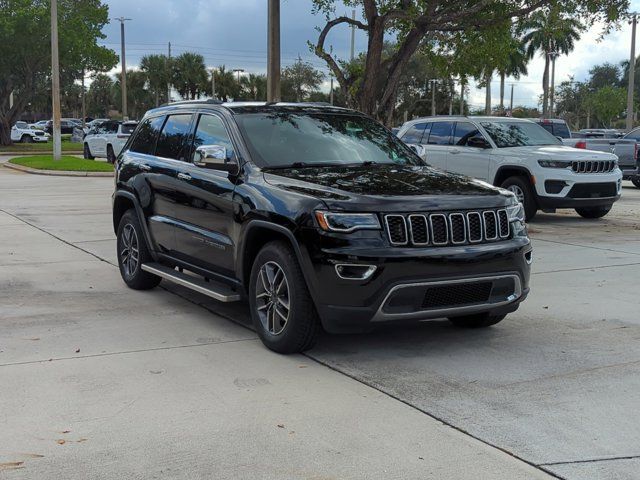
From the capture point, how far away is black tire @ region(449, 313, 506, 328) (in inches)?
249

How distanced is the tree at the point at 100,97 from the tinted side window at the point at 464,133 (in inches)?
3574

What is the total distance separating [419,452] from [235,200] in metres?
2.79

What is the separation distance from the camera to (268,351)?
582cm

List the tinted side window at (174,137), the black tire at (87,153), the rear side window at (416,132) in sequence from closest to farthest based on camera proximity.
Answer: the tinted side window at (174,137) < the rear side window at (416,132) < the black tire at (87,153)

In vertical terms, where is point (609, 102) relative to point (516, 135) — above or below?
above

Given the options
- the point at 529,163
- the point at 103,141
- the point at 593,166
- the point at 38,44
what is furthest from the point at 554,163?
the point at 38,44

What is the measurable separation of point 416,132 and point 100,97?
307 ft

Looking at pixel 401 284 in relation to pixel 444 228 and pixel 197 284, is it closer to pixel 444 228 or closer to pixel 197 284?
pixel 444 228

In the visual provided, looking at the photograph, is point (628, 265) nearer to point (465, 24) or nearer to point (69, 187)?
point (465, 24)

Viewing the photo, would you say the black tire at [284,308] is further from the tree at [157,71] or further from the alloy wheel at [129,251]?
the tree at [157,71]

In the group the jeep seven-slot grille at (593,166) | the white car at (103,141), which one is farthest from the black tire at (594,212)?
the white car at (103,141)

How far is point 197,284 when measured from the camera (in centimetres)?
664

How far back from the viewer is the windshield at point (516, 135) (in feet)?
45.9

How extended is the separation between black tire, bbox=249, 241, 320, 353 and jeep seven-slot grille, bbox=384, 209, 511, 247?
0.73 meters
